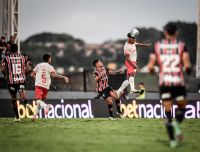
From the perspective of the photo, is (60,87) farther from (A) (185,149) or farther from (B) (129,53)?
(A) (185,149)

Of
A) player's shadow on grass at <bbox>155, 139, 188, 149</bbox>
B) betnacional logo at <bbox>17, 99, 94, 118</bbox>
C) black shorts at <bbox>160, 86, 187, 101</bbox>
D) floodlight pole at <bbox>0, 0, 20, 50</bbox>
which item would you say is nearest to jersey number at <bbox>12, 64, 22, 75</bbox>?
betnacional logo at <bbox>17, 99, 94, 118</bbox>

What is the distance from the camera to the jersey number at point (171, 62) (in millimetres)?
12234

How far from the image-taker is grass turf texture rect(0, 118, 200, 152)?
37.7 feet

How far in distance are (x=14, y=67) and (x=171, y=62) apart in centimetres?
783

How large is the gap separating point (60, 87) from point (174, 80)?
1932cm

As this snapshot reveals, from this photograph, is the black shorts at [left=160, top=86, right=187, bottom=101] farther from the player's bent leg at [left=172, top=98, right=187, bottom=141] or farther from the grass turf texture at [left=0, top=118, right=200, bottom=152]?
the grass turf texture at [left=0, top=118, right=200, bottom=152]

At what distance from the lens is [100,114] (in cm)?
2298

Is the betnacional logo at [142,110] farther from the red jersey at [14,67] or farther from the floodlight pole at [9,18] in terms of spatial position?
the floodlight pole at [9,18]

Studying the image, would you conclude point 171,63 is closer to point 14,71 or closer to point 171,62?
point 171,62

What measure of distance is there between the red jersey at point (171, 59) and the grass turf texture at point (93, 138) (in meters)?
1.36

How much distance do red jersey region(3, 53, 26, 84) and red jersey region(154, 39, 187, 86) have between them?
757cm

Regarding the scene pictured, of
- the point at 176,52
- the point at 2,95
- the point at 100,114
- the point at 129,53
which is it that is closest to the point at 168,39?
the point at 176,52

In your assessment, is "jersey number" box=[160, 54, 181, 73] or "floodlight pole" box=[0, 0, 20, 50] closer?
"jersey number" box=[160, 54, 181, 73]

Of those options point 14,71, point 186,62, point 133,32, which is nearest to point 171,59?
point 186,62
